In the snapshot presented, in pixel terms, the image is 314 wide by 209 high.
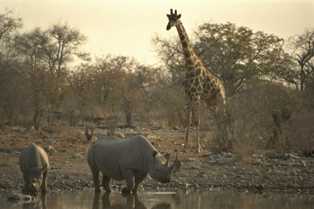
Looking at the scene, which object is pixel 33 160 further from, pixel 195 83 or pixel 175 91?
pixel 175 91

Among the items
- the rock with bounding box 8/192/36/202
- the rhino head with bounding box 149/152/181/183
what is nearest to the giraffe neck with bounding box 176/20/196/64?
the rhino head with bounding box 149/152/181/183

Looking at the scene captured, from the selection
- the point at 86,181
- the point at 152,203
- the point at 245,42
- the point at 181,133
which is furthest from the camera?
the point at 245,42

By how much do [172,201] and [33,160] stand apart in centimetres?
317

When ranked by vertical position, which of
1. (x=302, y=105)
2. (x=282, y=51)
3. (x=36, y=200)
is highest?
(x=282, y=51)

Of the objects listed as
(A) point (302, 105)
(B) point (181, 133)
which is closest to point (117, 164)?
(A) point (302, 105)

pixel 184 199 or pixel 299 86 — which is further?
pixel 299 86

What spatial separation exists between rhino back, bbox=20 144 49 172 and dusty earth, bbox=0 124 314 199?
777mm

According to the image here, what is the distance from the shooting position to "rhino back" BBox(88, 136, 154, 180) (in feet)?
59.1

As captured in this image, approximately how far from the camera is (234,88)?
111 ft

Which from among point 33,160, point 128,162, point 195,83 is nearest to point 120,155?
point 128,162

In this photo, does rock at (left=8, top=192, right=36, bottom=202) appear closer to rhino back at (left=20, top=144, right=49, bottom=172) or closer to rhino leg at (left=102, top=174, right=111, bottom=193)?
rhino back at (left=20, top=144, right=49, bottom=172)

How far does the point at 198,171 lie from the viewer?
21.3m

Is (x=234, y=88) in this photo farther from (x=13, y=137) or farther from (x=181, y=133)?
(x=13, y=137)

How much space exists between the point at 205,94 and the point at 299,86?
8.23m
